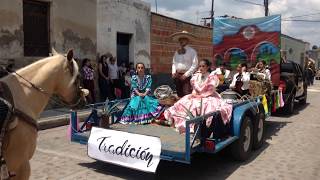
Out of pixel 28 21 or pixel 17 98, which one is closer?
pixel 17 98

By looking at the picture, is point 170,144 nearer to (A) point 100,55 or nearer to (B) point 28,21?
(B) point 28,21

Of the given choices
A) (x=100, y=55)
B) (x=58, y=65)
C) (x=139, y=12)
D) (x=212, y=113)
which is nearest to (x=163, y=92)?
(x=212, y=113)

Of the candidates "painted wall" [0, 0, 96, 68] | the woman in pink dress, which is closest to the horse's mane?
the woman in pink dress

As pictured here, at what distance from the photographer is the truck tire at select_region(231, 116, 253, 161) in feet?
22.7

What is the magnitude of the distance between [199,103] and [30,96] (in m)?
3.61

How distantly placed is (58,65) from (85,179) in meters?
2.42

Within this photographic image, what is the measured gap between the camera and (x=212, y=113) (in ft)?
20.9

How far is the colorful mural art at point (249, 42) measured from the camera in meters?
12.0

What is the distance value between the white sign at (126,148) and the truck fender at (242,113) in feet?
5.55

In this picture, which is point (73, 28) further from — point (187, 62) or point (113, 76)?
point (187, 62)

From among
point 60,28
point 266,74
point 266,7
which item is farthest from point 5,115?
point 266,7

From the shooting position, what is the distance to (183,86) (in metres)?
8.56

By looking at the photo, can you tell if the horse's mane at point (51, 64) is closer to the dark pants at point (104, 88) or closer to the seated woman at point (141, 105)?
the seated woman at point (141, 105)

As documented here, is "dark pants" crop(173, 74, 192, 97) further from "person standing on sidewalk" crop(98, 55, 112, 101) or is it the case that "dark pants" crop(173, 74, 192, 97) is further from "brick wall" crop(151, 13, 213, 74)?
"brick wall" crop(151, 13, 213, 74)
